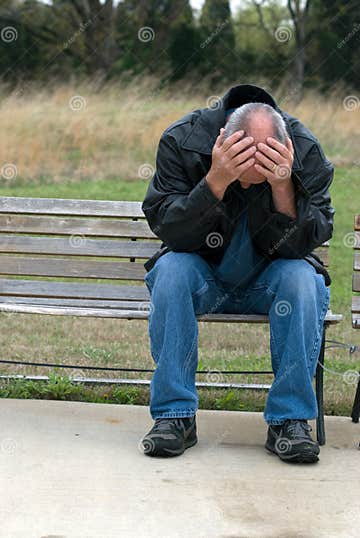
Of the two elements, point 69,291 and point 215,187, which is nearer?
point 215,187

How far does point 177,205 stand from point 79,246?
1.14 m

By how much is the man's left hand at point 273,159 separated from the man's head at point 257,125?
1.2 inches

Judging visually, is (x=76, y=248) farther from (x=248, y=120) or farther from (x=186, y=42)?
(x=186, y=42)

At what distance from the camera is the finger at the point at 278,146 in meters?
3.21

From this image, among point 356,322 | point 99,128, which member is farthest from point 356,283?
point 99,128

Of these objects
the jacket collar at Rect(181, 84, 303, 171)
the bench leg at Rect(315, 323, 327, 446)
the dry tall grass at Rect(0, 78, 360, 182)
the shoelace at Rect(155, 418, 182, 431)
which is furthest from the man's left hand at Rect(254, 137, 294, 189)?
the dry tall grass at Rect(0, 78, 360, 182)

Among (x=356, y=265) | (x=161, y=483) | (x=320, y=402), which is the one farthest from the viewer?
(x=356, y=265)

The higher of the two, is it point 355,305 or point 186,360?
point 355,305

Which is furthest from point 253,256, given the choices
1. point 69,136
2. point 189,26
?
point 189,26

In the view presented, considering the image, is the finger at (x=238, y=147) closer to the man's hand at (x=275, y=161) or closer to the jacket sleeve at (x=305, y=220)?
the man's hand at (x=275, y=161)

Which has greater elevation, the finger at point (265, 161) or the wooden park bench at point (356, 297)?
the finger at point (265, 161)

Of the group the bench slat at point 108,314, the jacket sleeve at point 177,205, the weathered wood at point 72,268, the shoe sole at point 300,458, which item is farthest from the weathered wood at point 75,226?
the shoe sole at point 300,458

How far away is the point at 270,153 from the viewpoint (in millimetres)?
3201

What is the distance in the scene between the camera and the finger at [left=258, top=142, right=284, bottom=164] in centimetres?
320
